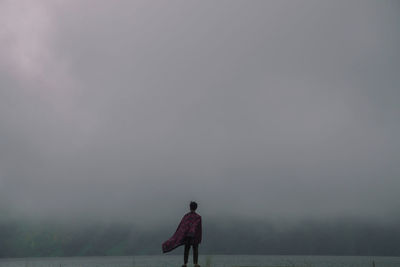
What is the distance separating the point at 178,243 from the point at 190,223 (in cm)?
112

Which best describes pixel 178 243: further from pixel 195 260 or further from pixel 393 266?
pixel 393 266

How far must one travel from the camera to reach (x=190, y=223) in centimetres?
2038

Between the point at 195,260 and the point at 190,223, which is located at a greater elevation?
the point at 190,223

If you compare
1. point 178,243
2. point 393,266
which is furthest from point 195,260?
point 393,266

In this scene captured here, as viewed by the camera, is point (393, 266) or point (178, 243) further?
point (393, 266)

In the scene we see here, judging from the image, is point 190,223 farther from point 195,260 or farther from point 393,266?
point 393,266

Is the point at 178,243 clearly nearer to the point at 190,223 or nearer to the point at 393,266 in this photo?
the point at 190,223

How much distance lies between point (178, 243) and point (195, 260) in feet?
3.65

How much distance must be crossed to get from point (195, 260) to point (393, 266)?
1395 centimetres

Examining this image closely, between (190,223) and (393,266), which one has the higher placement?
(190,223)

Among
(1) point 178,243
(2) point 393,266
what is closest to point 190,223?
(1) point 178,243

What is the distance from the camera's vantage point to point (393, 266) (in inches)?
1053

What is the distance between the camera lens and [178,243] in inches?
806

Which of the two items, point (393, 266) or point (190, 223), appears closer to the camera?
point (190, 223)
